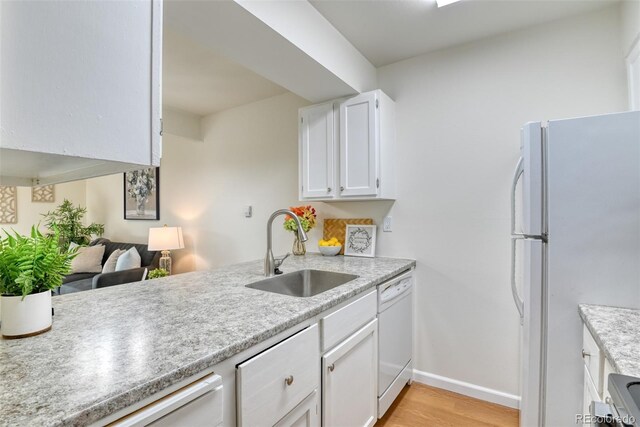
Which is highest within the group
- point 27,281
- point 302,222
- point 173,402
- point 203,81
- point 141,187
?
point 203,81

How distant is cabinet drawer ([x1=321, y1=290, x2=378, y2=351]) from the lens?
49.4 inches

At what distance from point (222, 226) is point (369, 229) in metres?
1.78

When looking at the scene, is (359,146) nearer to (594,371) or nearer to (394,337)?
(394,337)

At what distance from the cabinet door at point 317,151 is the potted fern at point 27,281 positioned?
1721mm

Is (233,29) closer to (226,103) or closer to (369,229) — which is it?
(369,229)

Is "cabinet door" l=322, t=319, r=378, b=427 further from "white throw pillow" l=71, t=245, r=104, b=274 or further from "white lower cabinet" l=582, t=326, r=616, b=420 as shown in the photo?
"white throw pillow" l=71, t=245, r=104, b=274

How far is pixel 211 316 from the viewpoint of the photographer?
1041mm

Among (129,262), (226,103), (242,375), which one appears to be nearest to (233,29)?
(242,375)

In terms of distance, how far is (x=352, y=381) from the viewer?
1.45 m

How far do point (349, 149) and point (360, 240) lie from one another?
0.75 metres

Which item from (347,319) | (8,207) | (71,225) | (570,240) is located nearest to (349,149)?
(347,319)

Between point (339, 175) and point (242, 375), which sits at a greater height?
point (339, 175)

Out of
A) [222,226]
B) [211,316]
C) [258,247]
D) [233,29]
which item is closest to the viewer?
[211,316]

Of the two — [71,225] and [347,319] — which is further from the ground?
[71,225]
